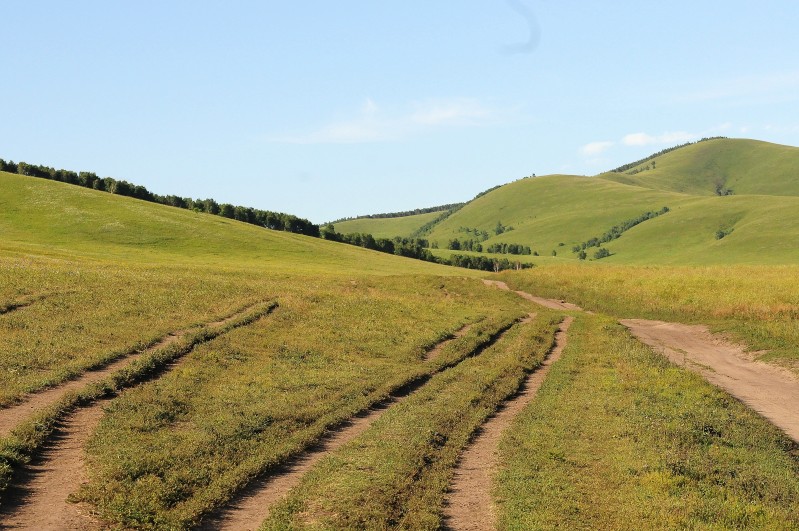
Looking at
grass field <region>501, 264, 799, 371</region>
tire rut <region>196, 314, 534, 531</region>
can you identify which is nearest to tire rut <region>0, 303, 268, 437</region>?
tire rut <region>196, 314, 534, 531</region>

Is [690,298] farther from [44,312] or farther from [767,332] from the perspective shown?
[44,312]

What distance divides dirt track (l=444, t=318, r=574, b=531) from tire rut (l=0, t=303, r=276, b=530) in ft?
23.1

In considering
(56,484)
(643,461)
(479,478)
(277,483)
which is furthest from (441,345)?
(56,484)

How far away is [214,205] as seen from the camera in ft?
534

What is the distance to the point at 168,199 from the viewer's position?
534 ft

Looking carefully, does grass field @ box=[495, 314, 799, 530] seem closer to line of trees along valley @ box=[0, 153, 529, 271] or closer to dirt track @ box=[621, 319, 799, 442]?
dirt track @ box=[621, 319, 799, 442]

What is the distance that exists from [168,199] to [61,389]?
148 metres

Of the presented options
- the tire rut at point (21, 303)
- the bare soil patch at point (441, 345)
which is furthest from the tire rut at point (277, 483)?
the tire rut at point (21, 303)

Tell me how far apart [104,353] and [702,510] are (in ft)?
72.2

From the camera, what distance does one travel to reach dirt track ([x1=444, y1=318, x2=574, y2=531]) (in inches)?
562

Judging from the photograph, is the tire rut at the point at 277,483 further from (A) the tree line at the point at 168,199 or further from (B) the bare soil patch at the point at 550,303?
(A) the tree line at the point at 168,199

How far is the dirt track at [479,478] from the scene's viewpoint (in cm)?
1427

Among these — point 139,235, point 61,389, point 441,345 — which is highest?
point 139,235

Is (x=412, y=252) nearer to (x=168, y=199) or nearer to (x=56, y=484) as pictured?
(x=168, y=199)
